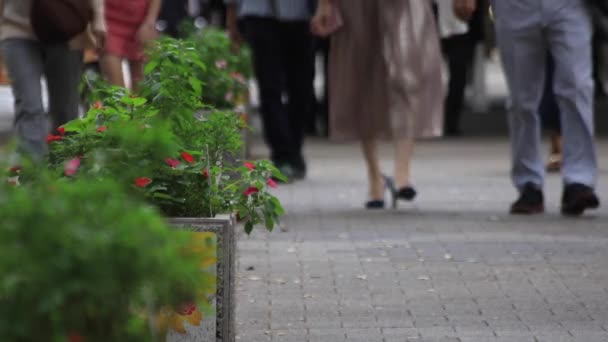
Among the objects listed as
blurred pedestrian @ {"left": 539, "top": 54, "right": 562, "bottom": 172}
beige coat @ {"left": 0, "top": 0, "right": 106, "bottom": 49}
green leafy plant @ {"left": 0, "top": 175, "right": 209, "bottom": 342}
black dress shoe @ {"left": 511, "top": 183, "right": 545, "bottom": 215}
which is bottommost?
blurred pedestrian @ {"left": 539, "top": 54, "right": 562, "bottom": 172}

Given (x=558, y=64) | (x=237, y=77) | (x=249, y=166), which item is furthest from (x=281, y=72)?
(x=249, y=166)

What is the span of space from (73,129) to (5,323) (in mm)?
2364

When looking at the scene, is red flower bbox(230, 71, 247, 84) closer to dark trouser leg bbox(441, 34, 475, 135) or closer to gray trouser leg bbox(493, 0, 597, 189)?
gray trouser leg bbox(493, 0, 597, 189)

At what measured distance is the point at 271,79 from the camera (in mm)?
11875

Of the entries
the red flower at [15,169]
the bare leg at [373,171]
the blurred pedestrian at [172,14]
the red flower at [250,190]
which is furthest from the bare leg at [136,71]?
the red flower at [15,169]

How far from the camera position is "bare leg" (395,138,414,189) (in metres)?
9.82

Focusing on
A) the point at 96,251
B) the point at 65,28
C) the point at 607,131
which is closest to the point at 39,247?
the point at 96,251

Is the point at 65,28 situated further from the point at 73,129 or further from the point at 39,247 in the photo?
the point at 39,247

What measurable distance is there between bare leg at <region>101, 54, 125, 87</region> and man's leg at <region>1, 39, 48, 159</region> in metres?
1.23

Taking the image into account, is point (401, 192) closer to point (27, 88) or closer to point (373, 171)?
point (373, 171)

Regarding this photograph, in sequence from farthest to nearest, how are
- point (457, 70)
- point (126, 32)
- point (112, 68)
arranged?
1. point (457, 70)
2. point (126, 32)
3. point (112, 68)

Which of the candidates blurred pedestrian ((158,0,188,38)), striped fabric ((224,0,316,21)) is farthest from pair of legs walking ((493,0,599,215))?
blurred pedestrian ((158,0,188,38))

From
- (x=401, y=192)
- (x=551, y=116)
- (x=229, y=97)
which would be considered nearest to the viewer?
(x=401, y=192)

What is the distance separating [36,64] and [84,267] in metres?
6.11
